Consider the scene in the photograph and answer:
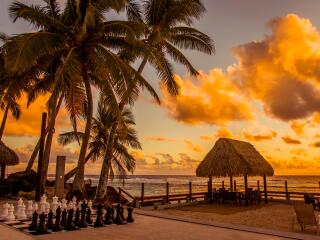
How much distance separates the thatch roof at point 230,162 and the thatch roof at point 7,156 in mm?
11726

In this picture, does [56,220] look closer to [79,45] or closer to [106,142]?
[79,45]

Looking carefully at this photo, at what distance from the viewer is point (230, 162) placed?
A: 54.7 feet

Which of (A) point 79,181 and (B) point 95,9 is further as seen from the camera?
(A) point 79,181

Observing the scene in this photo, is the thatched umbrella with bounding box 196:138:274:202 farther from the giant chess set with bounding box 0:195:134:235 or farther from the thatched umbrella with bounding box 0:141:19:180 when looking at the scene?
the thatched umbrella with bounding box 0:141:19:180

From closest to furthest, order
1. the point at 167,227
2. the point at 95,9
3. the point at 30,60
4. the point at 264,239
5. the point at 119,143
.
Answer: the point at 264,239, the point at 167,227, the point at 30,60, the point at 95,9, the point at 119,143

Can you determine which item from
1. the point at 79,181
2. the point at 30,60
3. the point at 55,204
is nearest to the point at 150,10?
the point at 30,60

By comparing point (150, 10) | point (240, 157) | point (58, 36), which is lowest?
point (240, 157)

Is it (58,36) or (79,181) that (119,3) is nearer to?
(58,36)

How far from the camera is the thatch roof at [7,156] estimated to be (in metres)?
19.2

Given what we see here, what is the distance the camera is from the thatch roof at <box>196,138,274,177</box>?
650 inches

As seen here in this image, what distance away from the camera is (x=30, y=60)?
11102 millimetres

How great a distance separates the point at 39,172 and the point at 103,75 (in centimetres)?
516

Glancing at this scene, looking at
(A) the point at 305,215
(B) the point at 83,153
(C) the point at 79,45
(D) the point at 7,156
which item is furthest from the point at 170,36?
(D) the point at 7,156

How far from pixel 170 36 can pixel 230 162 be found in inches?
292
